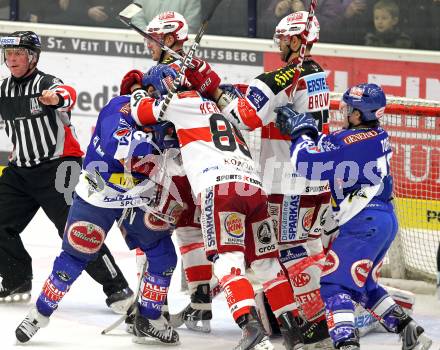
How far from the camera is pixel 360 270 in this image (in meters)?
5.57

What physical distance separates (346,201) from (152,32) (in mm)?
1520

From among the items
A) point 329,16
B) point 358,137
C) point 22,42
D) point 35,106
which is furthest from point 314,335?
point 329,16

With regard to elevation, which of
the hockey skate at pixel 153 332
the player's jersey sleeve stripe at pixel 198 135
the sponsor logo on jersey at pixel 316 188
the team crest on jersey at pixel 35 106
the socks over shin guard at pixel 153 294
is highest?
the player's jersey sleeve stripe at pixel 198 135

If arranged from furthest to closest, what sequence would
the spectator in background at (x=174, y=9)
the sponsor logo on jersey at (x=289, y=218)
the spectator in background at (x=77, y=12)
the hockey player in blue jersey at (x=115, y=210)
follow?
the spectator in background at (x=77, y=12)
the spectator in background at (x=174, y=9)
the sponsor logo on jersey at (x=289, y=218)
the hockey player in blue jersey at (x=115, y=210)

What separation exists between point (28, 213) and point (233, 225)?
194 cm

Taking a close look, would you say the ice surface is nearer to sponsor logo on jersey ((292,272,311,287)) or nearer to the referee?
the referee

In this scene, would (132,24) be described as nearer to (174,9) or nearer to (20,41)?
(20,41)

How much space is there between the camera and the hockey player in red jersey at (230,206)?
5562 millimetres

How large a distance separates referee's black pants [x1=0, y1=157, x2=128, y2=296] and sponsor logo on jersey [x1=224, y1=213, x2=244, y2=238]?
150 cm

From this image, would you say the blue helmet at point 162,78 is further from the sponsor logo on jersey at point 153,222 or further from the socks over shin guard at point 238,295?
the socks over shin guard at point 238,295

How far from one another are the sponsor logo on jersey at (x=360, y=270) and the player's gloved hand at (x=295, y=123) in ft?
1.97

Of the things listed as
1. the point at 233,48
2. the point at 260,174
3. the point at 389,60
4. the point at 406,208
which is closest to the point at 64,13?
the point at 233,48

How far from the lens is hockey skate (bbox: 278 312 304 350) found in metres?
5.81

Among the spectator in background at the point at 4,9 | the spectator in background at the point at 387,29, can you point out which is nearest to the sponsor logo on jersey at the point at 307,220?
the spectator in background at the point at 387,29
